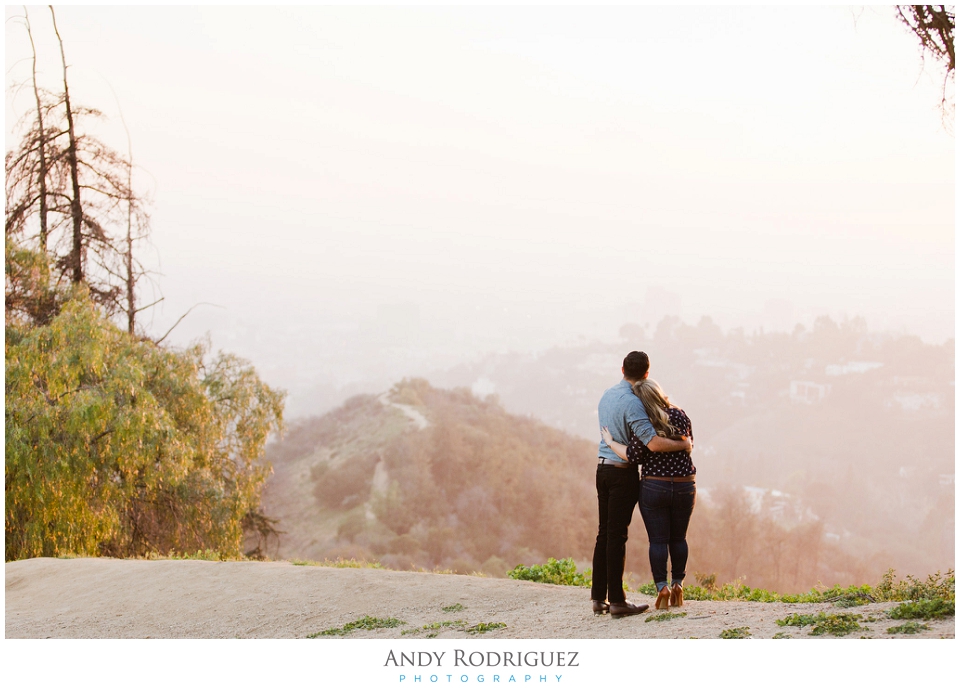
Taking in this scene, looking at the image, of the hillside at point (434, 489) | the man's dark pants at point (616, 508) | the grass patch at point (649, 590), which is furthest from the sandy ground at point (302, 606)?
the hillside at point (434, 489)

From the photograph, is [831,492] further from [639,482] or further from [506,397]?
[639,482]

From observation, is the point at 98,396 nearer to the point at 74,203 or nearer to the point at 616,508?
the point at 74,203

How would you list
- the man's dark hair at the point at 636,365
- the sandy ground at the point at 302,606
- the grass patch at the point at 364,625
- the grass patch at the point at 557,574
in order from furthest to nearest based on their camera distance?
the grass patch at the point at 557,574 → the grass patch at the point at 364,625 → the sandy ground at the point at 302,606 → the man's dark hair at the point at 636,365

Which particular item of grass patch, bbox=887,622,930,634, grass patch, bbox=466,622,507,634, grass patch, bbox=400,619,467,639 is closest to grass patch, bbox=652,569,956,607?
grass patch, bbox=887,622,930,634

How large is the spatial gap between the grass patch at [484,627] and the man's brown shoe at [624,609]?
3.25ft

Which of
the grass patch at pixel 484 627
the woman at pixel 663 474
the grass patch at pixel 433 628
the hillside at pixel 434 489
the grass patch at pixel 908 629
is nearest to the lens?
the grass patch at pixel 908 629

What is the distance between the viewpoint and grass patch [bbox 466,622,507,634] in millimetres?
5712

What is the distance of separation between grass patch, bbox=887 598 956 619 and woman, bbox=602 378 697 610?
4.75 ft

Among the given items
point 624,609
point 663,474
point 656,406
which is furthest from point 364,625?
point 656,406

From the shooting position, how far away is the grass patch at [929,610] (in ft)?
15.3

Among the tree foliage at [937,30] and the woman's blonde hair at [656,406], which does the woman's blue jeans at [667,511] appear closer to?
the woman's blonde hair at [656,406]

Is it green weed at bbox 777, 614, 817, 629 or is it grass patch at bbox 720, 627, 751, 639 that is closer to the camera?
grass patch at bbox 720, 627, 751, 639

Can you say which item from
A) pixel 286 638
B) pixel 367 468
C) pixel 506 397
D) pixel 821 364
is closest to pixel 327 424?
pixel 367 468
